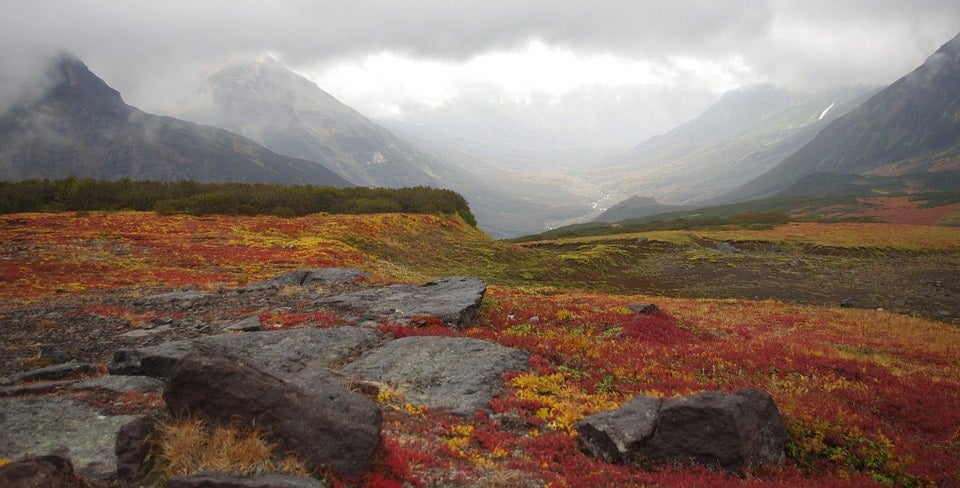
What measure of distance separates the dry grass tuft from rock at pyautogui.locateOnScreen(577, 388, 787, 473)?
6.50 meters

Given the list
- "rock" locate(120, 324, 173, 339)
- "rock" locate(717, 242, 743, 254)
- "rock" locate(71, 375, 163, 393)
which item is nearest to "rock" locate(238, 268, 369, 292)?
"rock" locate(120, 324, 173, 339)

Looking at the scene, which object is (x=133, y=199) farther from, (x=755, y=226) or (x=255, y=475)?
(x=755, y=226)

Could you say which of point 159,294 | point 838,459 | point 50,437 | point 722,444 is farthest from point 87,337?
point 838,459

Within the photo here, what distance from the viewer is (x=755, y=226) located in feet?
347

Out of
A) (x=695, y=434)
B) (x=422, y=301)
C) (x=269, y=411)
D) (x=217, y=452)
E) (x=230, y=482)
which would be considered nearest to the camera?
(x=230, y=482)

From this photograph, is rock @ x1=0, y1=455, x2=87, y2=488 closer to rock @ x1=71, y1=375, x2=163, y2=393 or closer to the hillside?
the hillside

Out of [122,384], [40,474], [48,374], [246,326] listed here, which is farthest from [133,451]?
[246,326]

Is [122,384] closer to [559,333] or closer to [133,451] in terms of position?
[133,451]

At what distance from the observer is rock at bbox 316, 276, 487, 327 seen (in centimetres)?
2169

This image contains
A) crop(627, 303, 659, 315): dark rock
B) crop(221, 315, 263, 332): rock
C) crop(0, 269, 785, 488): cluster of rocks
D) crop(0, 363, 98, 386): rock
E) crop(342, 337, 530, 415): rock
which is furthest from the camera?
crop(627, 303, 659, 315): dark rock

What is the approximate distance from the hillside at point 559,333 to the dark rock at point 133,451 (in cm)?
355

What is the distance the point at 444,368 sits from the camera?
15.6 metres

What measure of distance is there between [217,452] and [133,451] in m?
1.38

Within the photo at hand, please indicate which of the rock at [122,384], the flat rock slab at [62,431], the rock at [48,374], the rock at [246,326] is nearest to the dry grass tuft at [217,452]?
the flat rock slab at [62,431]
